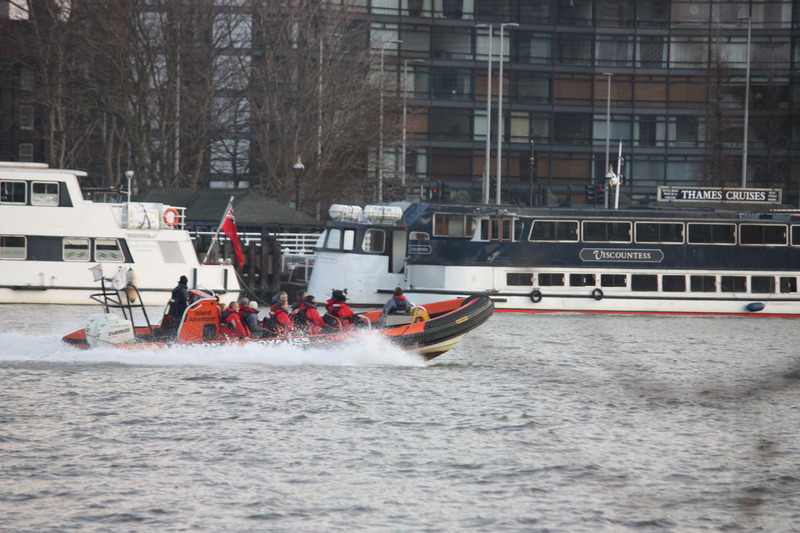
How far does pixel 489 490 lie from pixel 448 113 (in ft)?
195

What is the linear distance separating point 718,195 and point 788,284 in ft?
13.8

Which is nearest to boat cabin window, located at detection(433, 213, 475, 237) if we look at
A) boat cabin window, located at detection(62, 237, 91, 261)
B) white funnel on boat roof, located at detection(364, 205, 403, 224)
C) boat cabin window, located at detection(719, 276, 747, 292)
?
white funnel on boat roof, located at detection(364, 205, 403, 224)

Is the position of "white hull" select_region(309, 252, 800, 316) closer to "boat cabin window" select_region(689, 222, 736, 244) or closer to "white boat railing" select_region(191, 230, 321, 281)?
"boat cabin window" select_region(689, 222, 736, 244)

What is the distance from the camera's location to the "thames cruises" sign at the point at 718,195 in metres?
40.5

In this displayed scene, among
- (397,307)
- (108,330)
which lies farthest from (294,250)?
(108,330)

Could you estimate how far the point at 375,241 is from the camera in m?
37.3

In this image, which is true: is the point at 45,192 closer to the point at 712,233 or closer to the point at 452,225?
the point at 452,225

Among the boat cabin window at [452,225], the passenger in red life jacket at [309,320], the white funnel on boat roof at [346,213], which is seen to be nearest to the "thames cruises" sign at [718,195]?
the boat cabin window at [452,225]

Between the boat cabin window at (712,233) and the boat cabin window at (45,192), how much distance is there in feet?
73.0

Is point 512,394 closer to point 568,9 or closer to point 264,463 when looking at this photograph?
point 264,463

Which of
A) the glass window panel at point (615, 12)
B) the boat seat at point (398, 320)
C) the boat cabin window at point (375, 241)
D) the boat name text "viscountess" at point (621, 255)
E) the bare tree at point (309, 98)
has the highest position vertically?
the glass window panel at point (615, 12)

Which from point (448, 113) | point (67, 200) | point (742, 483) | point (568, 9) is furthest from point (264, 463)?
point (568, 9)

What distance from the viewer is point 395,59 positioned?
6562 cm

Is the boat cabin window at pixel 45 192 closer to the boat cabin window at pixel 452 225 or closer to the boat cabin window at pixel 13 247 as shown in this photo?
the boat cabin window at pixel 13 247
